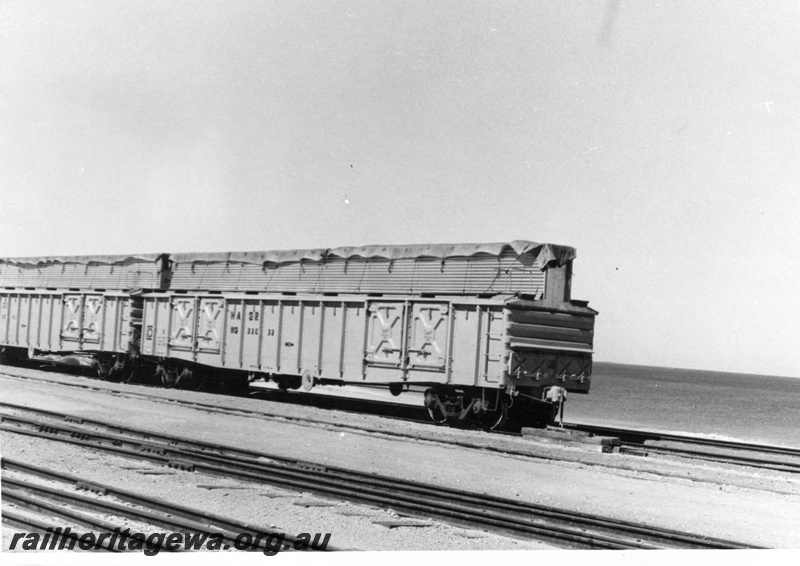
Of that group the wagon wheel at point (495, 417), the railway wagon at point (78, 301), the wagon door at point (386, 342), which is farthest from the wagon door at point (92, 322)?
the wagon wheel at point (495, 417)

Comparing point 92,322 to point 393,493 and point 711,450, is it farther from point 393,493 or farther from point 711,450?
point 393,493

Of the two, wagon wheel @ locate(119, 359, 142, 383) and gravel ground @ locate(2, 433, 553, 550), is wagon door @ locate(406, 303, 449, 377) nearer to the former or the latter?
gravel ground @ locate(2, 433, 553, 550)

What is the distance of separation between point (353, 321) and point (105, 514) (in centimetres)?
1127

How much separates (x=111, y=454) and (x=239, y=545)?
5650mm

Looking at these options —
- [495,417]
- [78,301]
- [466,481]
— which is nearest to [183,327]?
[78,301]

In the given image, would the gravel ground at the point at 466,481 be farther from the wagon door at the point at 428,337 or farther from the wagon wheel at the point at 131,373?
the wagon wheel at the point at 131,373

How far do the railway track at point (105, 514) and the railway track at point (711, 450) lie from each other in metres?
9.41

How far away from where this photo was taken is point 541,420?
59.2 ft

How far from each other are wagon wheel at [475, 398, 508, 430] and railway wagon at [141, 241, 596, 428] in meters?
0.03

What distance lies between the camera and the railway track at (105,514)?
7.29 metres

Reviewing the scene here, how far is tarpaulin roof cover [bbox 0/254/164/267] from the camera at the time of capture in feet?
85.5

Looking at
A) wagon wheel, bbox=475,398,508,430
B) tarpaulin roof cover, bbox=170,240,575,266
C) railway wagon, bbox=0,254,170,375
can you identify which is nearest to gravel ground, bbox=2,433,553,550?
wagon wheel, bbox=475,398,508,430

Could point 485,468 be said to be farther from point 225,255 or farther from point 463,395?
point 225,255

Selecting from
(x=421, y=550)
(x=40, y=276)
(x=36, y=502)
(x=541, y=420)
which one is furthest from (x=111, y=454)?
(x=40, y=276)
